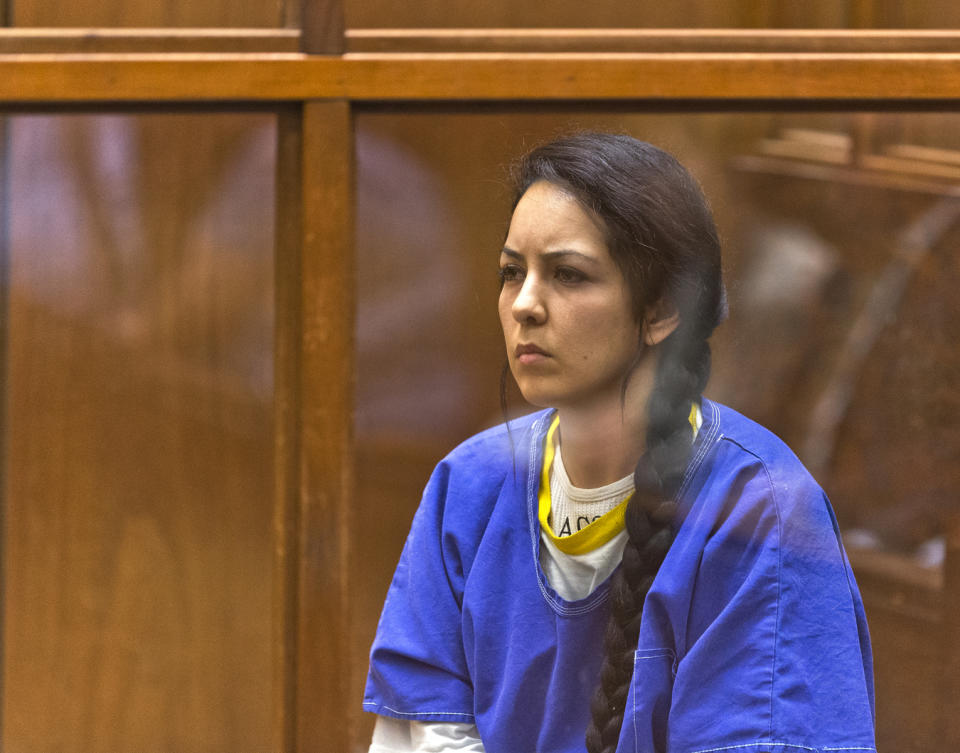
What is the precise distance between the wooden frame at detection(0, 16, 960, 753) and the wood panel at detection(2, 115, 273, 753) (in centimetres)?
4

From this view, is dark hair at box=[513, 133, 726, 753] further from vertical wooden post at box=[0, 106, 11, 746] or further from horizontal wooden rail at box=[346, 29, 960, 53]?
vertical wooden post at box=[0, 106, 11, 746]

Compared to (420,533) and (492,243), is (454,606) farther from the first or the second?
(492,243)

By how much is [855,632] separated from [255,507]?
641 mm

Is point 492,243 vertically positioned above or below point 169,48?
below

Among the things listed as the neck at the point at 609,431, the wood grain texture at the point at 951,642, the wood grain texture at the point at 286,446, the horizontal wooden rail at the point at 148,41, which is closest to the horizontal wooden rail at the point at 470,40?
the horizontal wooden rail at the point at 148,41

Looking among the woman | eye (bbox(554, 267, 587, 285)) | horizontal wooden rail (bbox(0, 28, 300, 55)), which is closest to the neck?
the woman

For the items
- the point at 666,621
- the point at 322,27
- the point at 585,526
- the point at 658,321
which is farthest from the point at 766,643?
the point at 322,27

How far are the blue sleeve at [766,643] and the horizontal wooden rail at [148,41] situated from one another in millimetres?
668

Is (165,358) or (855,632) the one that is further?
(165,358)

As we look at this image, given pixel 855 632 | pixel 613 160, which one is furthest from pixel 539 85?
pixel 855 632

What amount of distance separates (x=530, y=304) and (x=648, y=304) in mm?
114

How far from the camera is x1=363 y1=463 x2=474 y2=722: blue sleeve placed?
4.00 ft

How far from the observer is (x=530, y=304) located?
1128mm

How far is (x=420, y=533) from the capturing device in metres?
1.24
